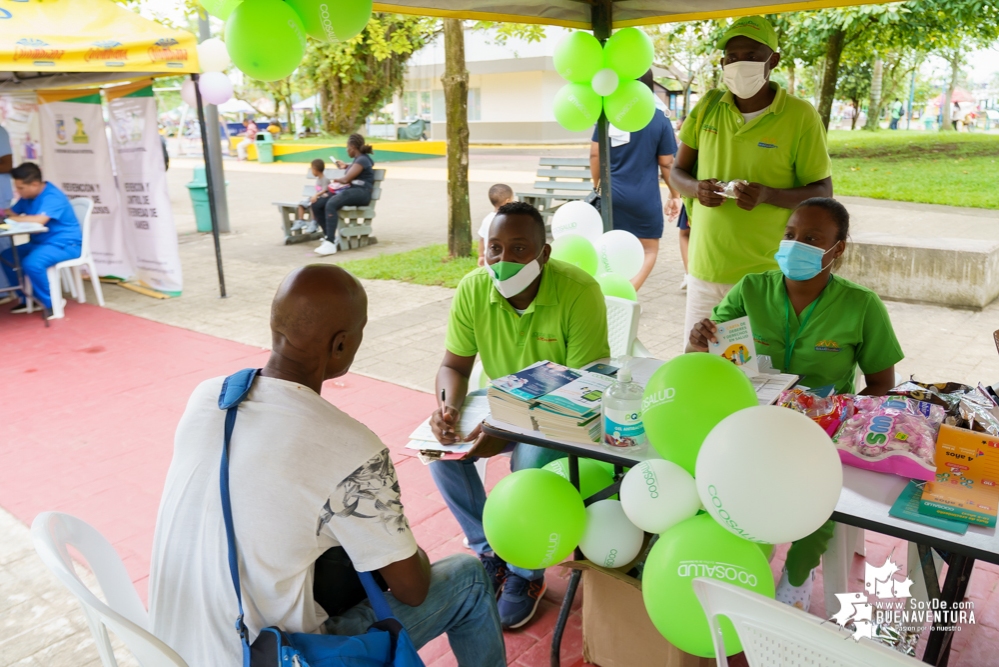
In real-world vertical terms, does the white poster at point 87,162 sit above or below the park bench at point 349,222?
above

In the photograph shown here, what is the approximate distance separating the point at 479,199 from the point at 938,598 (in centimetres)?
1270

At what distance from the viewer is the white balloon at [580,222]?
15.2 feet

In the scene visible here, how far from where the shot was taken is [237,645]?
1636 mm

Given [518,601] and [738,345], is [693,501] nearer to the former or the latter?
[738,345]

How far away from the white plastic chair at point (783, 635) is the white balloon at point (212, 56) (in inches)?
272

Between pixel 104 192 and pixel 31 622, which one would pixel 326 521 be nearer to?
pixel 31 622

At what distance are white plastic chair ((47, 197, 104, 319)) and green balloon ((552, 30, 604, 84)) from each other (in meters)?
5.35

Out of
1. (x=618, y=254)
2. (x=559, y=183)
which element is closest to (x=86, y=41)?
(x=618, y=254)

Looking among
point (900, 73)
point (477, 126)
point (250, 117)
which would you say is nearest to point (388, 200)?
point (477, 126)

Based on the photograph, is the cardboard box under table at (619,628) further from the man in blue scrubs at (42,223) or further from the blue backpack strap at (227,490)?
the man in blue scrubs at (42,223)

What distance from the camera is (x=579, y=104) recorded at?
4598mm

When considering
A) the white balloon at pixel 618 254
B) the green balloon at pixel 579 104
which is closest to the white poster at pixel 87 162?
the green balloon at pixel 579 104

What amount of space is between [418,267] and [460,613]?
7.24 meters

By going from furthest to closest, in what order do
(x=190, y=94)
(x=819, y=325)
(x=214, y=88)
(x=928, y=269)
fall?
(x=214, y=88) → (x=190, y=94) → (x=928, y=269) → (x=819, y=325)
